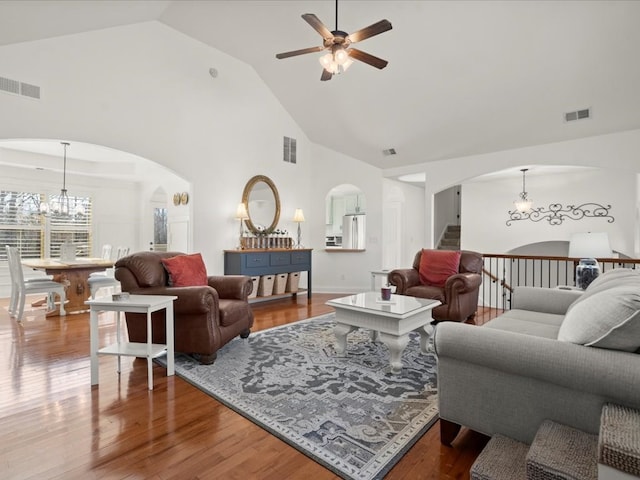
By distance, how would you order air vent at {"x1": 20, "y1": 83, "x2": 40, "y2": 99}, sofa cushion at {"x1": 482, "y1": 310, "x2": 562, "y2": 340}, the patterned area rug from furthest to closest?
air vent at {"x1": 20, "y1": 83, "x2": 40, "y2": 99} < sofa cushion at {"x1": 482, "y1": 310, "x2": 562, "y2": 340} < the patterned area rug

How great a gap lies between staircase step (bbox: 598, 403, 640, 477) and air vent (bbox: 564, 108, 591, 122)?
438cm

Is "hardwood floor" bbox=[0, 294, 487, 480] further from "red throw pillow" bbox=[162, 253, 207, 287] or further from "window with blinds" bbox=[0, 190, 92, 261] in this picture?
"window with blinds" bbox=[0, 190, 92, 261]

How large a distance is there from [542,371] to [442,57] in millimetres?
3934

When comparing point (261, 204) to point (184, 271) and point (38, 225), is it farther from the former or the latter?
point (38, 225)

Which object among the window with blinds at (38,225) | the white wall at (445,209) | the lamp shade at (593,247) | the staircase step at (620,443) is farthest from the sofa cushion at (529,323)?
the window with blinds at (38,225)

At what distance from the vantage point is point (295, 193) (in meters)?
6.59

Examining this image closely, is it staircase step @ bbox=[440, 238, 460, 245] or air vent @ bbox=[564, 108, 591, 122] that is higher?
air vent @ bbox=[564, 108, 591, 122]

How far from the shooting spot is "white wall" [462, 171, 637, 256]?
6227 millimetres

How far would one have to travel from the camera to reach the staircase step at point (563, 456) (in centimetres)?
112

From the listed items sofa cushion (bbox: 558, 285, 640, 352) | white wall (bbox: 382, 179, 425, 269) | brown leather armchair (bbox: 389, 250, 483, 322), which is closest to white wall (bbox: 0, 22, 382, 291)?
white wall (bbox: 382, 179, 425, 269)

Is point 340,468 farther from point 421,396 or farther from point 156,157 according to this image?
point 156,157

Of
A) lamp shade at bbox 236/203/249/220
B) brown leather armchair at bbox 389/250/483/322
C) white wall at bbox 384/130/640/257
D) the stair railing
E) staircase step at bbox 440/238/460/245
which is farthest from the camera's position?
staircase step at bbox 440/238/460/245

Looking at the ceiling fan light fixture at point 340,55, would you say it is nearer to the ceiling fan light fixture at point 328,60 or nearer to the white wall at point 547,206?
the ceiling fan light fixture at point 328,60

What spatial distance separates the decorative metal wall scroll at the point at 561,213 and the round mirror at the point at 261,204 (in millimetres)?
5250
